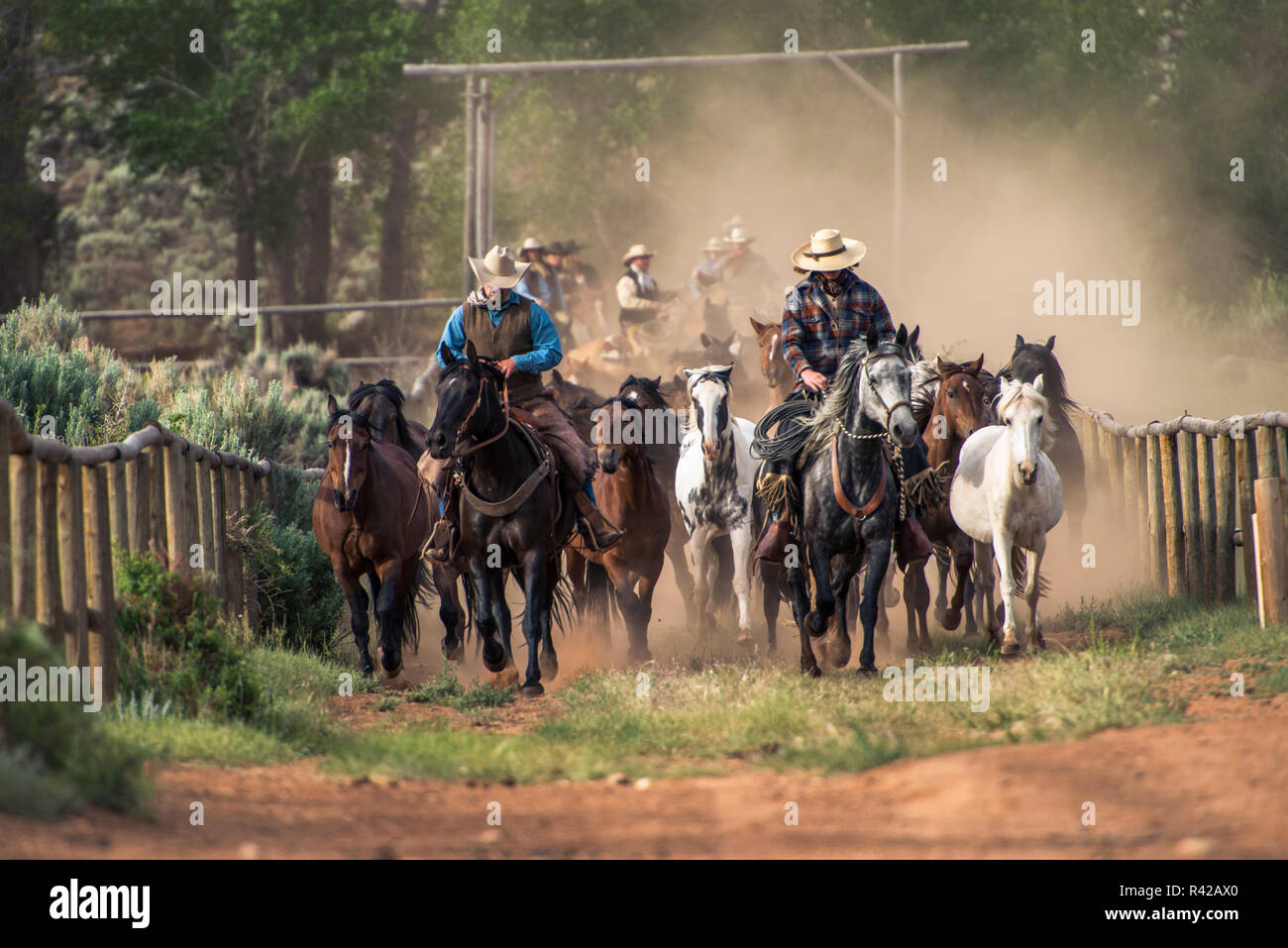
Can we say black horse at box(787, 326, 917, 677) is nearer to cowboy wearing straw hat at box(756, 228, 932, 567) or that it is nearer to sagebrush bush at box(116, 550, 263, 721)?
cowboy wearing straw hat at box(756, 228, 932, 567)

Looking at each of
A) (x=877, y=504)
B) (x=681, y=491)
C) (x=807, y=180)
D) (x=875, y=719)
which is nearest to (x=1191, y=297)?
(x=807, y=180)

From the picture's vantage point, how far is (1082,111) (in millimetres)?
32406

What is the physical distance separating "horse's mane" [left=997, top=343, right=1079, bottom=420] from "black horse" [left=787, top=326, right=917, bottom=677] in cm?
331

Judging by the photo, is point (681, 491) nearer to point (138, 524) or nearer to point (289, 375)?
point (138, 524)

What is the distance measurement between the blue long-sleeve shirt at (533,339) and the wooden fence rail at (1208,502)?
509 cm

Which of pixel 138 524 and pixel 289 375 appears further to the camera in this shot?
pixel 289 375

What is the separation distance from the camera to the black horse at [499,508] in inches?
419

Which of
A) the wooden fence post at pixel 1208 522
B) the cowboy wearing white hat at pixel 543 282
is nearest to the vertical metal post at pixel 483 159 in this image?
the cowboy wearing white hat at pixel 543 282

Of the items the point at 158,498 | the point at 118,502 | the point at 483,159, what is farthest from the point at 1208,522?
the point at 483,159

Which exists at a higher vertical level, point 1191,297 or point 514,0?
point 514,0

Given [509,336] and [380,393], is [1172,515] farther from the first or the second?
[380,393]

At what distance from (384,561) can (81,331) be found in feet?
28.6

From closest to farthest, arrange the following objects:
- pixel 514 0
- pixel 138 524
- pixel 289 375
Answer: pixel 138 524, pixel 289 375, pixel 514 0

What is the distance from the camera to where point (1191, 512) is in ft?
41.5
